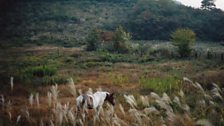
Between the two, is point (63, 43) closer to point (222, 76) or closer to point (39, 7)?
point (39, 7)

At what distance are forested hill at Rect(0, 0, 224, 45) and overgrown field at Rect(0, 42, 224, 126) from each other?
3.35 metres

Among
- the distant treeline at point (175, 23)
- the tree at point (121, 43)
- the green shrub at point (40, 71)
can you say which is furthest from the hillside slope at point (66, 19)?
the green shrub at point (40, 71)

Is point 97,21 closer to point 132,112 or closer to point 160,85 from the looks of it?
point 160,85

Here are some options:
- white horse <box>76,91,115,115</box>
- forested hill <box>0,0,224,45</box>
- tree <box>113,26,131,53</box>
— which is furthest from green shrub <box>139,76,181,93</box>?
tree <box>113,26,131,53</box>

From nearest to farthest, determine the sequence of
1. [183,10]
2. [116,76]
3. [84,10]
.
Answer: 1. [116,76]
2. [183,10]
3. [84,10]

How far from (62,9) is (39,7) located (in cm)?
916

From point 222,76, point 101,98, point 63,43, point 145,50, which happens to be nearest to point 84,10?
point 63,43

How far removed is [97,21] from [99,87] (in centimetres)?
2983

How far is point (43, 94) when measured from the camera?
916 centimetres

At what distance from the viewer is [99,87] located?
21.0 ft

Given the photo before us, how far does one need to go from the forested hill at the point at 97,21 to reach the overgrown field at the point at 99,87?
11.0ft

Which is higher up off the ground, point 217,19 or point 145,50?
point 217,19

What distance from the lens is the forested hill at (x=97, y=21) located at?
71.8 feet

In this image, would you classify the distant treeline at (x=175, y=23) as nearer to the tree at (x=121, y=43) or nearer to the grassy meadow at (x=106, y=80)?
the grassy meadow at (x=106, y=80)
